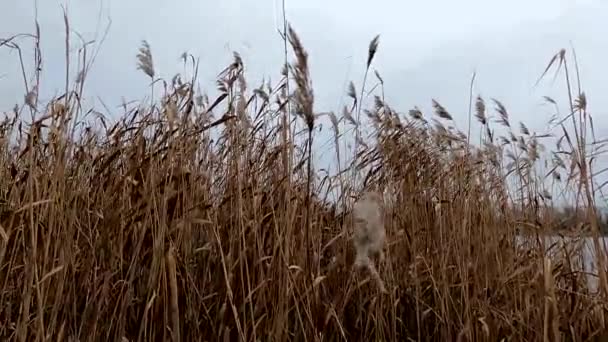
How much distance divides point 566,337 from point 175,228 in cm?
89

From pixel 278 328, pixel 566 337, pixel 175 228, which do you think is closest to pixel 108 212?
pixel 175 228

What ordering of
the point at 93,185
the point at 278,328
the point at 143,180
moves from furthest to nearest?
the point at 93,185 → the point at 143,180 → the point at 278,328

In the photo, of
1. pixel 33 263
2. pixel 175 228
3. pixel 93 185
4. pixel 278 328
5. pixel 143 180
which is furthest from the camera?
pixel 93 185

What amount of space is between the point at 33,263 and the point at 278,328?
0.47 meters

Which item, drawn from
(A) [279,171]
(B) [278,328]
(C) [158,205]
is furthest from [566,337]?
(C) [158,205]

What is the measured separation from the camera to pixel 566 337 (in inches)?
59.3

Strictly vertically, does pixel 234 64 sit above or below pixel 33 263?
above

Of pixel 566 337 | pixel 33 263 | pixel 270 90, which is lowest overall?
pixel 566 337

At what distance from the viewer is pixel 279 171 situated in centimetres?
185

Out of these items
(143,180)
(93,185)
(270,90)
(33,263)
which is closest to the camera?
(33,263)

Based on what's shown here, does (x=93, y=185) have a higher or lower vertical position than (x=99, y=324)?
higher

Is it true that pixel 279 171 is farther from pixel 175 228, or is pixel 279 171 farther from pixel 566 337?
pixel 566 337

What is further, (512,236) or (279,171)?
(512,236)

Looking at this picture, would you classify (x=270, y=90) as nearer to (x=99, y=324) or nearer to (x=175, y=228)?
(x=175, y=228)
